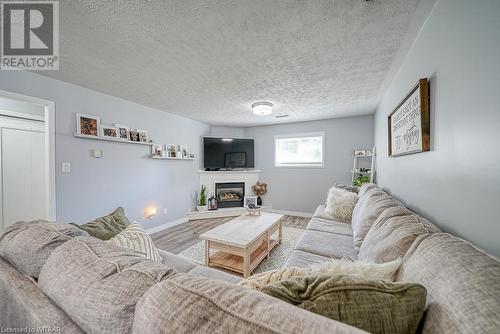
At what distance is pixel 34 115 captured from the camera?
2.83m

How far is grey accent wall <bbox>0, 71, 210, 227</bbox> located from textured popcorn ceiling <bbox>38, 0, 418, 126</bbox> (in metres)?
0.23

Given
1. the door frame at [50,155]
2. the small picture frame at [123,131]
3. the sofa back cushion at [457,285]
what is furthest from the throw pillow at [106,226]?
the small picture frame at [123,131]

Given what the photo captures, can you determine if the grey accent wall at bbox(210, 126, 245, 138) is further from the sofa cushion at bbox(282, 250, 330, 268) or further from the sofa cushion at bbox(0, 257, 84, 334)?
the sofa cushion at bbox(0, 257, 84, 334)

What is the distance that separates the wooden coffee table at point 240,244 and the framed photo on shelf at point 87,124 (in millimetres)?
2087

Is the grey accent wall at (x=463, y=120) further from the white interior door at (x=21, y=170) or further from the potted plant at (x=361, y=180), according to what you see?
the white interior door at (x=21, y=170)

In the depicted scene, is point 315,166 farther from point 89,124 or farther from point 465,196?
point 89,124

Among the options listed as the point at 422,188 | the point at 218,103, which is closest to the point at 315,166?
the point at 218,103

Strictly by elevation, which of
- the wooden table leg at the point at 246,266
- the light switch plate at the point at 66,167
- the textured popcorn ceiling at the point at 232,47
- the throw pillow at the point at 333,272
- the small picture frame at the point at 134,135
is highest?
the textured popcorn ceiling at the point at 232,47

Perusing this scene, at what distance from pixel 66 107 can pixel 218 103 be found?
1963 mm

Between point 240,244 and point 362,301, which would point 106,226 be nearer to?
point 240,244

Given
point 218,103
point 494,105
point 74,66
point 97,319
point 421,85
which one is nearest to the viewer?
point 97,319

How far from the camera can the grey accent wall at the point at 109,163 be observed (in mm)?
2271

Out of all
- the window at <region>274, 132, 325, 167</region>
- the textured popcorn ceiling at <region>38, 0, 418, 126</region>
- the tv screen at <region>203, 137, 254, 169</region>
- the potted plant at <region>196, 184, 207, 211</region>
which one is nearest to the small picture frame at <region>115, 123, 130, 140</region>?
the textured popcorn ceiling at <region>38, 0, 418, 126</region>

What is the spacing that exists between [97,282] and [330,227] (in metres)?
2.16
